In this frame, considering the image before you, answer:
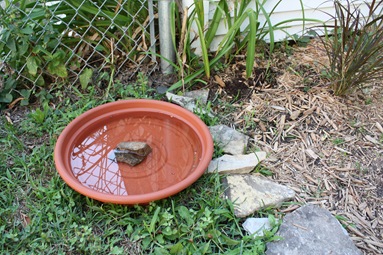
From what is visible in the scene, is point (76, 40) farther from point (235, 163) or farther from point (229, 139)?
point (235, 163)

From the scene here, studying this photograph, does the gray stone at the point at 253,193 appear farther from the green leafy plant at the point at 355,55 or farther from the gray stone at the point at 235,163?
the green leafy plant at the point at 355,55

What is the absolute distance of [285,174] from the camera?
205cm

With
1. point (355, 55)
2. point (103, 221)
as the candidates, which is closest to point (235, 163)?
point (103, 221)

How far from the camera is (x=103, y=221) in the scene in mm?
1812

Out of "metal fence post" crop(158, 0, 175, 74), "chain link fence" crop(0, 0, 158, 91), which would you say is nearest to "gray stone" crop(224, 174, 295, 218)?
"metal fence post" crop(158, 0, 175, 74)

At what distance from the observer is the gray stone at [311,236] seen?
66.4 inches

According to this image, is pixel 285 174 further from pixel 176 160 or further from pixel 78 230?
pixel 78 230

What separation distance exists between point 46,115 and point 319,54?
1.78 m

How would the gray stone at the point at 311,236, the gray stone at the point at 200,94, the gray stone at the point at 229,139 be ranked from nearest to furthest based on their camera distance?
the gray stone at the point at 311,236
the gray stone at the point at 229,139
the gray stone at the point at 200,94

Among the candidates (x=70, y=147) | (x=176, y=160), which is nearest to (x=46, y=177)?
(x=70, y=147)

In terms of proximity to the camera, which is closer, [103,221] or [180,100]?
[103,221]

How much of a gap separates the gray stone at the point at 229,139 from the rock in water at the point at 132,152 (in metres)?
0.40

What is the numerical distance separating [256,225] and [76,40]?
153 cm

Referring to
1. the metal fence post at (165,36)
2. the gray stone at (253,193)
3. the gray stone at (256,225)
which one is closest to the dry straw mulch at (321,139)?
the gray stone at (253,193)
